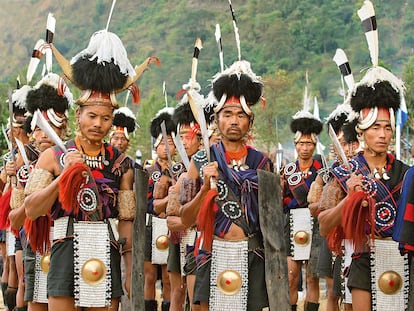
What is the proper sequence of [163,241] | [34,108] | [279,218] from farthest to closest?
[163,241] < [34,108] < [279,218]

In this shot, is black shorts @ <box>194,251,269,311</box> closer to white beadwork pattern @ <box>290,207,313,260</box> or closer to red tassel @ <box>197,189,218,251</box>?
red tassel @ <box>197,189,218,251</box>

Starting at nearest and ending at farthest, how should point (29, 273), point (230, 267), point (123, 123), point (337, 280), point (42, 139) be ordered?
point (230, 267) < point (29, 273) < point (337, 280) < point (42, 139) < point (123, 123)

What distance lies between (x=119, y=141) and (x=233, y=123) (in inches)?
210

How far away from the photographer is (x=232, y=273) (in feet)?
22.7

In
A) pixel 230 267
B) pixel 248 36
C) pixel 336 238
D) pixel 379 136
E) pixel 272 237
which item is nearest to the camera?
pixel 272 237

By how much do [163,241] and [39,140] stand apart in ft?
8.91

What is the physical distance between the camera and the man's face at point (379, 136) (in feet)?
24.1

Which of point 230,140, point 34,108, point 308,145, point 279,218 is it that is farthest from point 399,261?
point 308,145

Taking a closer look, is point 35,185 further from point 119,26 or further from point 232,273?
point 119,26

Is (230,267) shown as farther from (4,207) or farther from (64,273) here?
(4,207)

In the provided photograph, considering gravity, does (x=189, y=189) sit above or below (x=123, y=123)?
below

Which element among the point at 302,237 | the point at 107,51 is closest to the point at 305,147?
the point at 302,237

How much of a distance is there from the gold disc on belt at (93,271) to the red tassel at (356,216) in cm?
176

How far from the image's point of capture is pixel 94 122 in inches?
274
